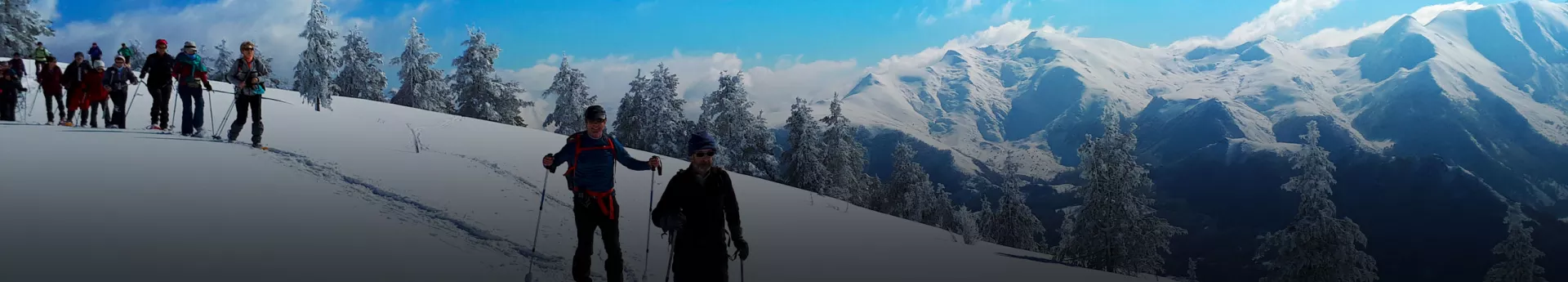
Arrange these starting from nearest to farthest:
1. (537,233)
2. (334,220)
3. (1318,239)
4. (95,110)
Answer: (537,233)
(334,220)
(95,110)
(1318,239)

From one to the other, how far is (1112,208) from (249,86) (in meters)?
33.2

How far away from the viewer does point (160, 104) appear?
1449 cm

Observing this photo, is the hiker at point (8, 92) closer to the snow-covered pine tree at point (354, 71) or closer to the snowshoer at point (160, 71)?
the snowshoer at point (160, 71)

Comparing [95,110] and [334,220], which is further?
[95,110]

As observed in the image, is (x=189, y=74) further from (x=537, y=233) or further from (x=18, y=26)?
(x=18, y=26)

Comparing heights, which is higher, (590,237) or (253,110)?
(253,110)

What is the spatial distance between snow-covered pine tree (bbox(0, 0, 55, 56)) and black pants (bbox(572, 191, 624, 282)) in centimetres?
5713

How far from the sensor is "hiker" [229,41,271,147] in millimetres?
12438

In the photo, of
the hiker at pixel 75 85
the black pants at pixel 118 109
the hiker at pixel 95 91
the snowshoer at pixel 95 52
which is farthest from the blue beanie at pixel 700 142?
the snowshoer at pixel 95 52

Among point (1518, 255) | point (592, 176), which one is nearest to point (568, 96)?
point (592, 176)

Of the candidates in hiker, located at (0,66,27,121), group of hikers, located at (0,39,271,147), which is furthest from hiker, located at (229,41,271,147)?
Answer: hiker, located at (0,66,27,121)

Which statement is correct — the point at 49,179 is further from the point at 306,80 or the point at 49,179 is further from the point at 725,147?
the point at 725,147

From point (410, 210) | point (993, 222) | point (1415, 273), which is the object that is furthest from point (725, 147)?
point (1415, 273)

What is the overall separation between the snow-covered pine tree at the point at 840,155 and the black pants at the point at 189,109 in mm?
36070
